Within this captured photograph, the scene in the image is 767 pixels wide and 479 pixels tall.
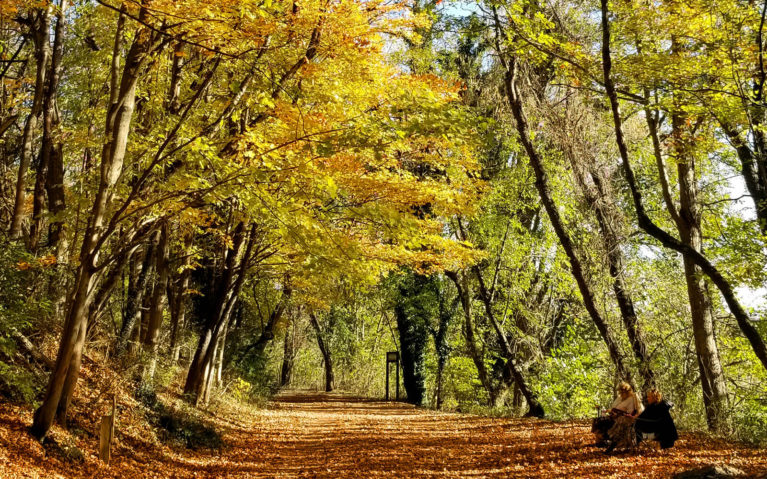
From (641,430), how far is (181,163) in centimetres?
767

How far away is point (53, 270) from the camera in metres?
8.12

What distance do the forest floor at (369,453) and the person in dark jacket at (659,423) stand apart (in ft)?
0.61

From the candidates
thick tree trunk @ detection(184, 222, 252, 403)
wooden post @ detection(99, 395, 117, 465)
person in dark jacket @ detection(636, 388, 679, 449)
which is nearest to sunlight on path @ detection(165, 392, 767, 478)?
person in dark jacket @ detection(636, 388, 679, 449)

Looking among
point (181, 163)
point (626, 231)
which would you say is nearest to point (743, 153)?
point (626, 231)

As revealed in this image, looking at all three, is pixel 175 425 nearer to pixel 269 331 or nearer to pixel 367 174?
pixel 367 174

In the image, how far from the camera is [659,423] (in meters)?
7.62

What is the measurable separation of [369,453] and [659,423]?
187 inches

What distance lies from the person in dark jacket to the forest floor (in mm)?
185

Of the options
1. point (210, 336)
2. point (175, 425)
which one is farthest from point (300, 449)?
point (210, 336)

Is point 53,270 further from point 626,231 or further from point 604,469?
point 626,231

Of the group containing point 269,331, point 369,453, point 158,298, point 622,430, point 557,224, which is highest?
point 557,224

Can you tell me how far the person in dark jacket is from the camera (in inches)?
298

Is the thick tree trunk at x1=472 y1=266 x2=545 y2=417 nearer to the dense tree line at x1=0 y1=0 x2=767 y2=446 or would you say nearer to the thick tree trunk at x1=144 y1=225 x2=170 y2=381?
the dense tree line at x1=0 y1=0 x2=767 y2=446

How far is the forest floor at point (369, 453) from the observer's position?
609cm
